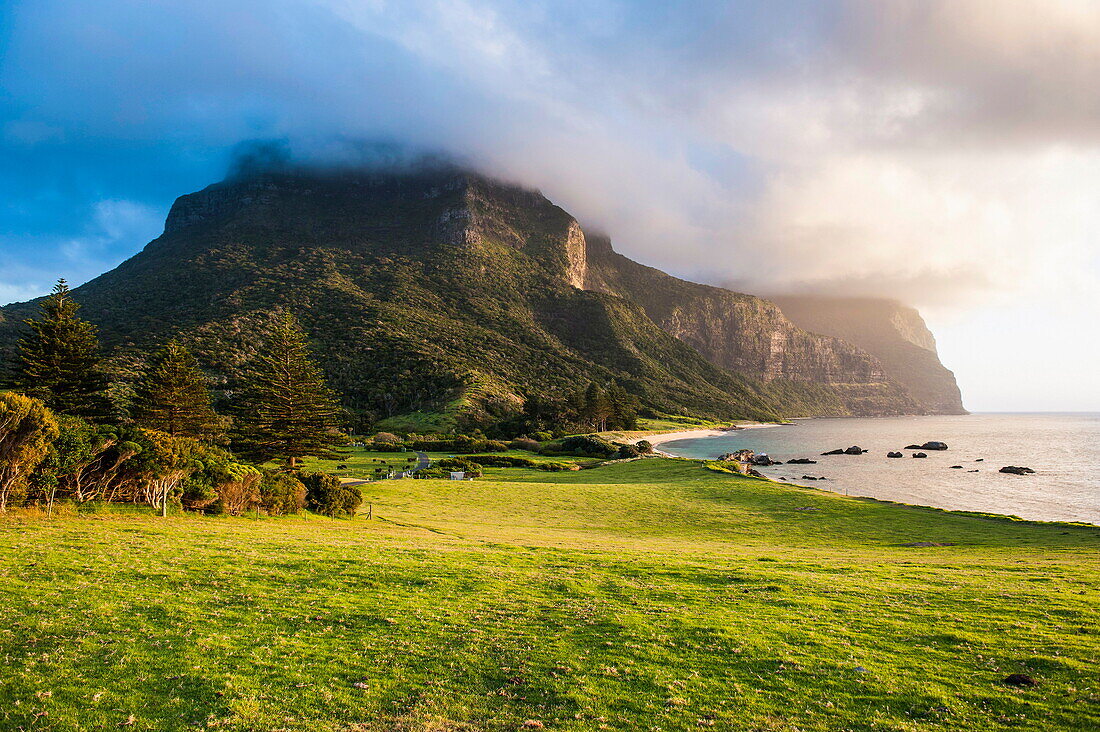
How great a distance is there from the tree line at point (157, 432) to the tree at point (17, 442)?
0.13 ft

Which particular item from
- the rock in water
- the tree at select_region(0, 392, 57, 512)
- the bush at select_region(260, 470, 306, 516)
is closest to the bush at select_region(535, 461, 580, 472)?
the bush at select_region(260, 470, 306, 516)

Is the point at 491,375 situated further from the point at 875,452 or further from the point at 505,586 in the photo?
the point at 505,586

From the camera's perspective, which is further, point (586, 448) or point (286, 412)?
point (586, 448)

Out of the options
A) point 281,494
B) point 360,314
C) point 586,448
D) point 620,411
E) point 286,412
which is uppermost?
point 360,314

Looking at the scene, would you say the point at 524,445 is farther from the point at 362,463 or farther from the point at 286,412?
the point at 286,412

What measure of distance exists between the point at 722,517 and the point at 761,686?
102 ft

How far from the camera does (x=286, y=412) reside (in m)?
47.7

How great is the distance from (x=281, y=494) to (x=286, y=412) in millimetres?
19810

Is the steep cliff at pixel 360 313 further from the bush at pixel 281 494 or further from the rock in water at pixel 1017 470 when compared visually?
the rock in water at pixel 1017 470

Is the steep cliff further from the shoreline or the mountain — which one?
the shoreline

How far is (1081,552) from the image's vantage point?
2567 centimetres

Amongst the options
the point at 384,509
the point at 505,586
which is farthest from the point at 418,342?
the point at 505,586

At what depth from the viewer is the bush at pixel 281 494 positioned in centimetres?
2950

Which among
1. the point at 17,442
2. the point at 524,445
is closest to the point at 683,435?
the point at 524,445
